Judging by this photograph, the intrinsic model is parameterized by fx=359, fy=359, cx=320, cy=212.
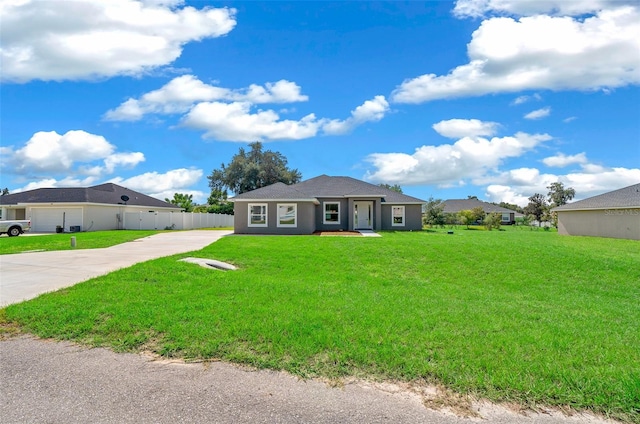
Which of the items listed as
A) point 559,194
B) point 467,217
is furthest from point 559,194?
point 467,217

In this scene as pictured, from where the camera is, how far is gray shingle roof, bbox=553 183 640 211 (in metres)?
22.2

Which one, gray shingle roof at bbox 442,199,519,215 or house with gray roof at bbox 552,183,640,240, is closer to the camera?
house with gray roof at bbox 552,183,640,240

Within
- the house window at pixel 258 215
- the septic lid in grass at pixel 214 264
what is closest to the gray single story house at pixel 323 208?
the house window at pixel 258 215

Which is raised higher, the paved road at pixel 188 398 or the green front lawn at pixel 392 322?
the green front lawn at pixel 392 322

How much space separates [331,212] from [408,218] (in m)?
6.04

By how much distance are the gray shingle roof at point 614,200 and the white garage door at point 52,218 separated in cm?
3870

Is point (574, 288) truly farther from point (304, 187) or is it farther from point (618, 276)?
point (304, 187)

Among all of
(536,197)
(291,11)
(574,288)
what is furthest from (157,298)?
(536,197)

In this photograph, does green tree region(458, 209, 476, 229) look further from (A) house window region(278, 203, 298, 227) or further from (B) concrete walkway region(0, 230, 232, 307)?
(B) concrete walkway region(0, 230, 232, 307)

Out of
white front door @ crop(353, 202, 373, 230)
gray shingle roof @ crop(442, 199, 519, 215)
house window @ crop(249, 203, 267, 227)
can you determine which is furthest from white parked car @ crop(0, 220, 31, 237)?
gray shingle roof @ crop(442, 199, 519, 215)

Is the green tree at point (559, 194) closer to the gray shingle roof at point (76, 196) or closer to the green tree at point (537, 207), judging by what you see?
the green tree at point (537, 207)

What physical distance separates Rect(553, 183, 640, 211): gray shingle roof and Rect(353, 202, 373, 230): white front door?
47.4ft

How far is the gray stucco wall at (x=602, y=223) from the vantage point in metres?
21.8

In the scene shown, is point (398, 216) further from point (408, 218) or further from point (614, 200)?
point (614, 200)
